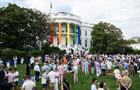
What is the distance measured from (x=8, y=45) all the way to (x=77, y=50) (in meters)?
17.3

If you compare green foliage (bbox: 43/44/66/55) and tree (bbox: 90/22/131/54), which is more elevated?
tree (bbox: 90/22/131/54)

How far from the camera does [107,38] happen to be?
4388 cm

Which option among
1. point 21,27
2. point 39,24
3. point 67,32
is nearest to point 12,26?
point 21,27

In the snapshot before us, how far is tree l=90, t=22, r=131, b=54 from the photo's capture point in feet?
140

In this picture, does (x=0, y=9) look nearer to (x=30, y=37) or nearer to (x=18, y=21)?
(x=18, y=21)

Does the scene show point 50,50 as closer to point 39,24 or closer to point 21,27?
point 39,24

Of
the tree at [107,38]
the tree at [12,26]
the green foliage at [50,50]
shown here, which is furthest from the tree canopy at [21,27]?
the tree at [107,38]

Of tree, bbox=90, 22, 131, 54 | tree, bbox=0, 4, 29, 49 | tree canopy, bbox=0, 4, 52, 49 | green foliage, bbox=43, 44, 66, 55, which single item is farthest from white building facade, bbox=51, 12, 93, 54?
tree, bbox=0, 4, 29, 49

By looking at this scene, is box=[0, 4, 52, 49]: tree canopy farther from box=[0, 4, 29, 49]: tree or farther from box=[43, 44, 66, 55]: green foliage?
box=[43, 44, 66, 55]: green foliage

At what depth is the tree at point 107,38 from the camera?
42.8 metres

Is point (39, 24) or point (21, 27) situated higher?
point (39, 24)

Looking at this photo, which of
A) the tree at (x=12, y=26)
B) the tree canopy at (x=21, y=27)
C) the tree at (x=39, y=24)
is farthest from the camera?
the tree at (x=39, y=24)

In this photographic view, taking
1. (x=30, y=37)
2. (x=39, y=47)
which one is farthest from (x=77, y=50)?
(x=30, y=37)

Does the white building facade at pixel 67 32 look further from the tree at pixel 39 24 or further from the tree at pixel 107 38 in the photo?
the tree at pixel 39 24
